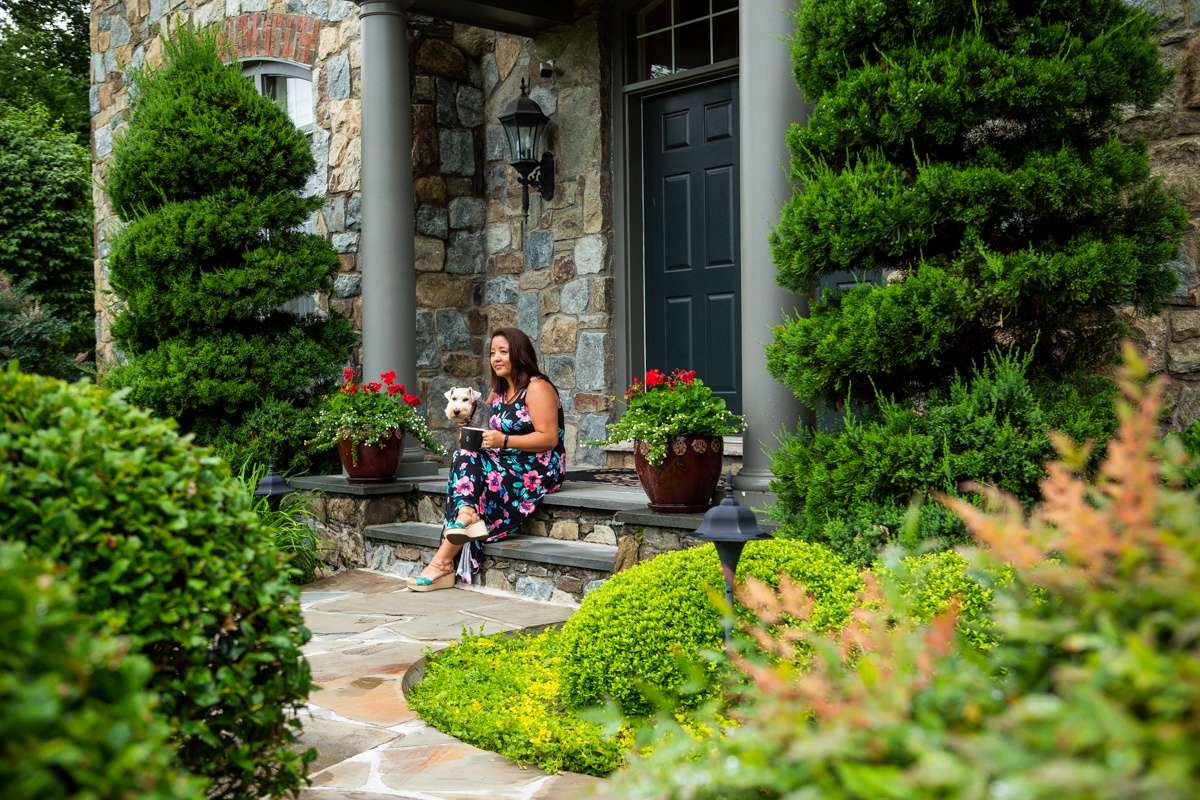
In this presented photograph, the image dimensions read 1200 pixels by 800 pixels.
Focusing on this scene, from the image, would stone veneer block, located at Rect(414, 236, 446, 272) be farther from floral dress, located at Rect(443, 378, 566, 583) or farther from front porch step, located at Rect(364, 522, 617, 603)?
floral dress, located at Rect(443, 378, 566, 583)

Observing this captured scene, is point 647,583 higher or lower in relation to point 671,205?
lower

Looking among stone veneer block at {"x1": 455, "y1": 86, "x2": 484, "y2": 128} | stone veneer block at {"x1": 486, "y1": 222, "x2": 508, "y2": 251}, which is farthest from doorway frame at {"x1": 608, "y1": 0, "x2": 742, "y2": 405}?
stone veneer block at {"x1": 455, "y1": 86, "x2": 484, "y2": 128}

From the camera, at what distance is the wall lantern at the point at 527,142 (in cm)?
727

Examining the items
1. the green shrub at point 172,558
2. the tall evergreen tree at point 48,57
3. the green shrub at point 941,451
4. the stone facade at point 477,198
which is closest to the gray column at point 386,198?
the stone facade at point 477,198

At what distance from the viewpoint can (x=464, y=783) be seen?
283 centimetres

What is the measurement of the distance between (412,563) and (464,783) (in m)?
3.24

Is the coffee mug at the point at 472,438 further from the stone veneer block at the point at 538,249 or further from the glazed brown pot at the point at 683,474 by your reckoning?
the stone veneer block at the point at 538,249

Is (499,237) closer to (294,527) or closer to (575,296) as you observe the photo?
(575,296)

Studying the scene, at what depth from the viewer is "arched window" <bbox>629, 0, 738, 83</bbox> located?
6602 millimetres

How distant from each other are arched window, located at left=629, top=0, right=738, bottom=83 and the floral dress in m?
2.61

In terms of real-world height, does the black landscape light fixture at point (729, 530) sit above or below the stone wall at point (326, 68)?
below

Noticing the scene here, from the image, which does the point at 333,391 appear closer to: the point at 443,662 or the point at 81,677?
the point at 443,662

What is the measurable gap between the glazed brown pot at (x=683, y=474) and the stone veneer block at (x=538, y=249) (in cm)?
308

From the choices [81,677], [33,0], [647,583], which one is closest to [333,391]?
[647,583]
